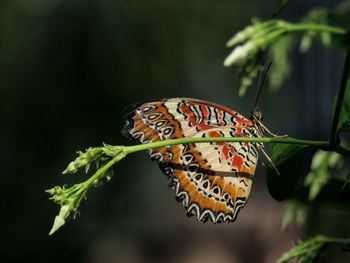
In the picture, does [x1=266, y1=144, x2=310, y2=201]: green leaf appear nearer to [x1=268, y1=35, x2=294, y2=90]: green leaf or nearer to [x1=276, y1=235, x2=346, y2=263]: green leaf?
[x1=276, y1=235, x2=346, y2=263]: green leaf

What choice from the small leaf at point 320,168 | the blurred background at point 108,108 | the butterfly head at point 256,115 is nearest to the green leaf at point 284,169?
the small leaf at point 320,168

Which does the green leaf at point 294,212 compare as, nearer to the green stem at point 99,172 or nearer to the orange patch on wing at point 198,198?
the orange patch on wing at point 198,198

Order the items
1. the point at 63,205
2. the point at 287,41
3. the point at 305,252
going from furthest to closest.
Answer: the point at 287,41 < the point at 305,252 < the point at 63,205

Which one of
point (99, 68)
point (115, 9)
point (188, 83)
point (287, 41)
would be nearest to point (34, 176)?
point (99, 68)

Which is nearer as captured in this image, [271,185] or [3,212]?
[271,185]

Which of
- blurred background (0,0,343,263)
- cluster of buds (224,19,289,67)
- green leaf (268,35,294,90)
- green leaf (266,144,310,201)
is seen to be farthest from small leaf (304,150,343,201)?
blurred background (0,0,343,263)

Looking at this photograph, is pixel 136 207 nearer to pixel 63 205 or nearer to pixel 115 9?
pixel 115 9
